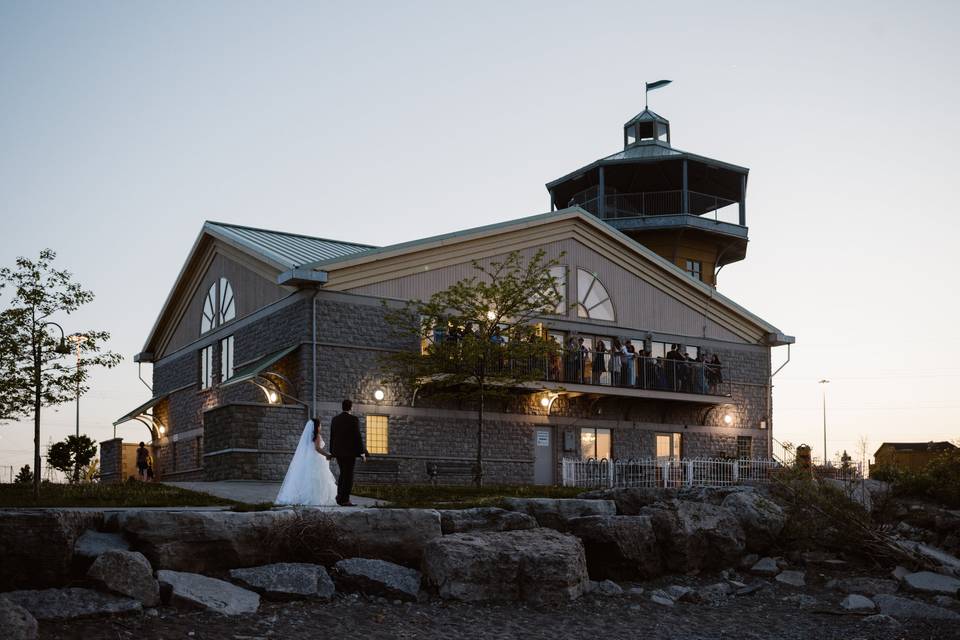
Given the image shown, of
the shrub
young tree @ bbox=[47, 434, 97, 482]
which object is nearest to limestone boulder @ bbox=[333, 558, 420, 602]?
the shrub

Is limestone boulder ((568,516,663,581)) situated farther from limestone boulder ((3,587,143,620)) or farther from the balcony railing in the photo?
A: the balcony railing

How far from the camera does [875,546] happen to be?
59.7 feet

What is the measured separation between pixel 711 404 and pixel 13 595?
2772cm

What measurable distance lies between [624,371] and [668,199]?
12.6m

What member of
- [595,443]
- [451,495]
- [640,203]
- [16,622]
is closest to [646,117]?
[640,203]

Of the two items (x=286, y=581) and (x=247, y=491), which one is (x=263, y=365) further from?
(x=286, y=581)

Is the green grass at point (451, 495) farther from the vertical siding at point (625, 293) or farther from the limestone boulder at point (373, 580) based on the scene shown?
the vertical siding at point (625, 293)

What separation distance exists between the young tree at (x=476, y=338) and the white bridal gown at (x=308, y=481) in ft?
32.0

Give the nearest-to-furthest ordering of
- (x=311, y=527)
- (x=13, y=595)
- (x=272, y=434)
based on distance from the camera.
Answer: (x=13, y=595)
(x=311, y=527)
(x=272, y=434)

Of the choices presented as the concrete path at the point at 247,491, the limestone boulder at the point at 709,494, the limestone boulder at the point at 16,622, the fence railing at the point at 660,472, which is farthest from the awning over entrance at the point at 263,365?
the limestone boulder at the point at 16,622

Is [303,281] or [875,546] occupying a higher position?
[303,281]

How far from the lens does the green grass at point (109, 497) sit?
55.3 ft

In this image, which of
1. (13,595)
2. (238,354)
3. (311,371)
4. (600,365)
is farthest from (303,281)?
(13,595)

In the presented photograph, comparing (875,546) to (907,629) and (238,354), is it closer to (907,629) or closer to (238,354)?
(907,629)
